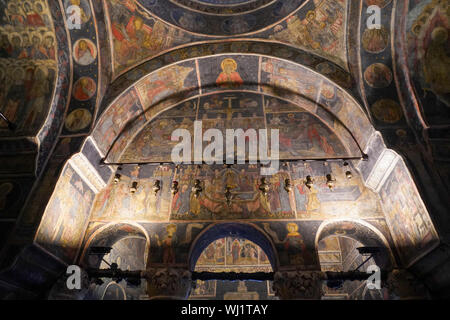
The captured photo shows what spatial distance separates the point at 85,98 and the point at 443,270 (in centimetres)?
1164

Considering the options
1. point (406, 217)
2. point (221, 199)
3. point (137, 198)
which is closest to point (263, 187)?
point (221, 199)

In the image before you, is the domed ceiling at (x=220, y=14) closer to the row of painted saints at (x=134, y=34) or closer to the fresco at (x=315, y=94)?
the row of painted saints at (x=134, y=34)

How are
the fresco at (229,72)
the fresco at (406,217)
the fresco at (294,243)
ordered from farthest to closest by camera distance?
1. the fresco at (229,72)
2. the fresco at (294,243)
3. the fresco at (406,217)

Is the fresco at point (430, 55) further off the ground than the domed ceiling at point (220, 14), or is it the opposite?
the domed ceiling at point (220, 14)

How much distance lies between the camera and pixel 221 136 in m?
10.7

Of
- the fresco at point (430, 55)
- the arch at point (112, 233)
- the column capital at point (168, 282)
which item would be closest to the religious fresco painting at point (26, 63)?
the arch at point (112, 233)

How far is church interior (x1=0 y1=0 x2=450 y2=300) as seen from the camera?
7746mm

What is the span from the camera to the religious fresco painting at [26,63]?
8.84 metres

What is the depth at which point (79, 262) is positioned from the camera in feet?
27.9

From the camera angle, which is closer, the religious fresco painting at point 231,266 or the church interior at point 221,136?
the church interior at point 221,136

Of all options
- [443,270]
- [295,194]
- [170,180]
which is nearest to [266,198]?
[295,194]

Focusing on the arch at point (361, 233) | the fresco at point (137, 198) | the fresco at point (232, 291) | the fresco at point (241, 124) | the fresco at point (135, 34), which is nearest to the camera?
the arch at point (361, 233)

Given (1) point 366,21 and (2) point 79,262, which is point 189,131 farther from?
(1) point 366,21

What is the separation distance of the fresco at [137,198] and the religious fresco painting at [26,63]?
311 cm
